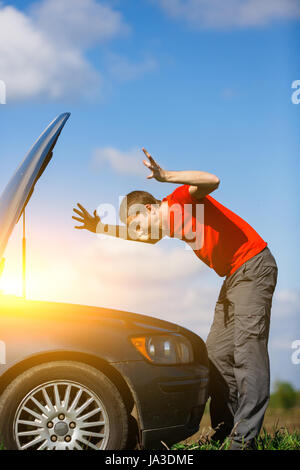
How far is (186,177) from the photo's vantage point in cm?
378

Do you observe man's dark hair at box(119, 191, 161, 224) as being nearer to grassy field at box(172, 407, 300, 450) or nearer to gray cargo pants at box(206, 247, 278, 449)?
gray cargo pants at box(206, 247, 278, 449)

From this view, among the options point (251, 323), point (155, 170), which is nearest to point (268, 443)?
point (251, 323)

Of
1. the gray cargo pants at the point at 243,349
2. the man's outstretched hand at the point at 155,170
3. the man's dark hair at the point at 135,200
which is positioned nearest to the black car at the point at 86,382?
the gray cargo pants at the point at 243,349

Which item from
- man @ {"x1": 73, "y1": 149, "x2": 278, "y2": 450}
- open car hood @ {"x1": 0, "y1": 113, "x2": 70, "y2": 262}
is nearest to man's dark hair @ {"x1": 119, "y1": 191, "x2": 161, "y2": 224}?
man @ {"x1": 73, "y1": 149, "x2": 278, "y2": 450}

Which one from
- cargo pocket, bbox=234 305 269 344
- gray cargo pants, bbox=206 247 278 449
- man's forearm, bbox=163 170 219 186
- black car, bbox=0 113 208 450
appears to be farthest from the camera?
cargo pocket, bbox=234 305 269 344

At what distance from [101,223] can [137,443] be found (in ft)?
7.14

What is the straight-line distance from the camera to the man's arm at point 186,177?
3.72 meters

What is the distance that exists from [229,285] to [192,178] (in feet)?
3.58

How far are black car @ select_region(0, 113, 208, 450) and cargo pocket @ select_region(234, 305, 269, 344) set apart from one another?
806 millimetres

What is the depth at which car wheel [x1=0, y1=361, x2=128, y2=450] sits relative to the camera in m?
3.25

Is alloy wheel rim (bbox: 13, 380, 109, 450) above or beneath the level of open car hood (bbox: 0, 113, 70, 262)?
beneath

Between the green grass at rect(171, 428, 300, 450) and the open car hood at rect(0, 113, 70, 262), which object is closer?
the open car hood at rect(0, 113, 70, 262)

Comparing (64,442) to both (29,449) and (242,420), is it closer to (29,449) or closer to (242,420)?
(29,449)
